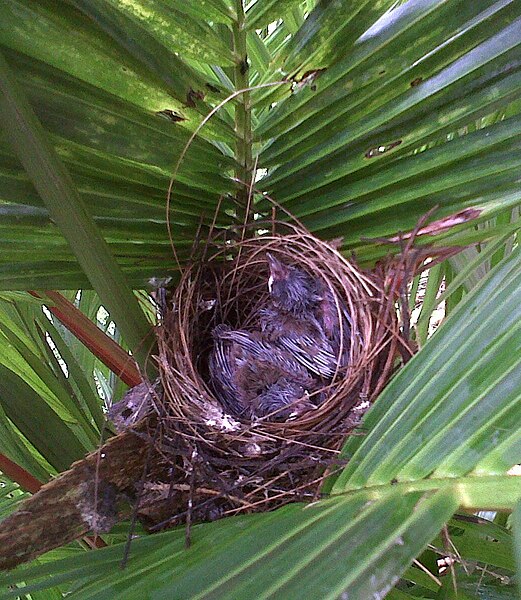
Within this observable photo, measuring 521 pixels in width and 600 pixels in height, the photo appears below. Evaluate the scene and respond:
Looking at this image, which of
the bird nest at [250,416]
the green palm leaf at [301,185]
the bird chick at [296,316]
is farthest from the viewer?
the bird chick at [296,316]

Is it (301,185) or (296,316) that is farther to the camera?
(296,316)

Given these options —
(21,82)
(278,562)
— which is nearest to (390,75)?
(21,82)

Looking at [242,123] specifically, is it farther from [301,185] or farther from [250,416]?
[250,416]

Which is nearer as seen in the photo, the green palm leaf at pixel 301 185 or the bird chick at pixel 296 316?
the green palm leaf at pixel 301 185

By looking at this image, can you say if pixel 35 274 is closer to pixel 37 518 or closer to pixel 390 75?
pixel 37 518

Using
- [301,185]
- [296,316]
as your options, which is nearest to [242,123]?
[301,185]

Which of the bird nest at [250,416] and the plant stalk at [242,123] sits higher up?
the plant stalk at [242,123]
